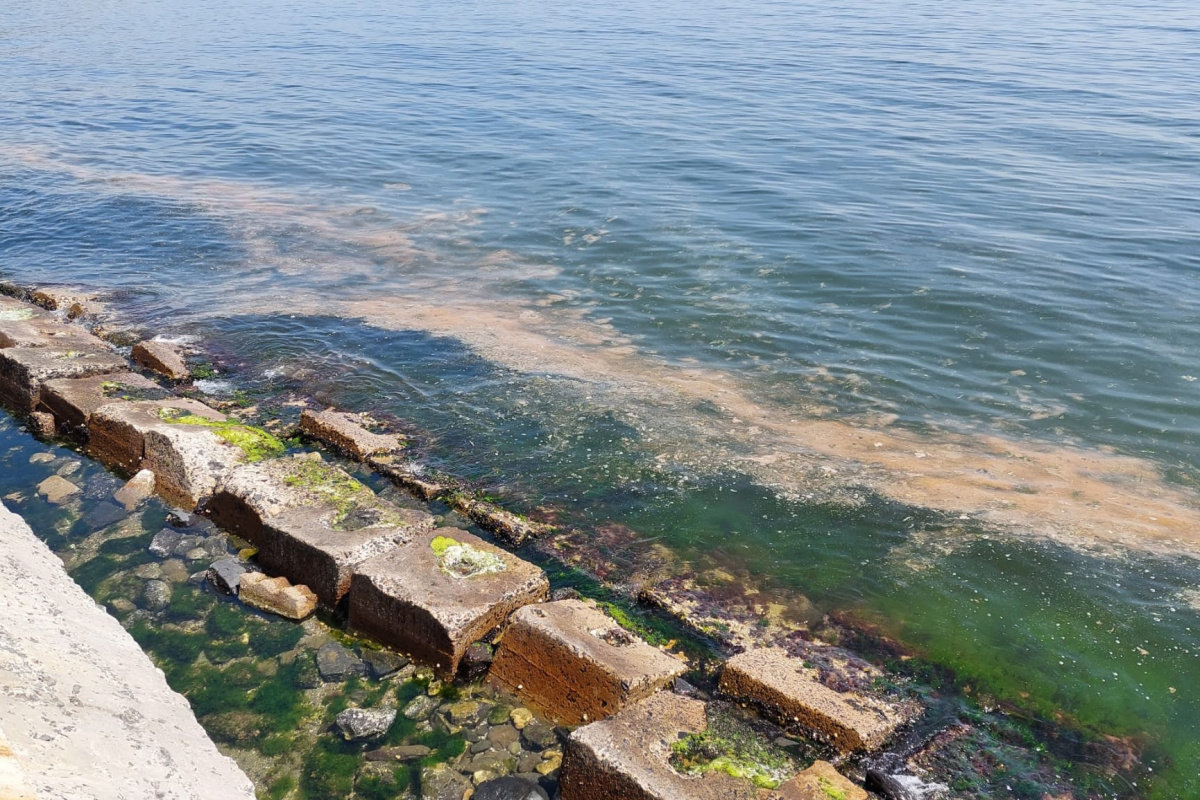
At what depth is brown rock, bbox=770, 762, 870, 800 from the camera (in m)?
4.73

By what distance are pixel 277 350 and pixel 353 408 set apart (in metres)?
2.00

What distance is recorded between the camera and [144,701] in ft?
16.8

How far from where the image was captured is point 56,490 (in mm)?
8164

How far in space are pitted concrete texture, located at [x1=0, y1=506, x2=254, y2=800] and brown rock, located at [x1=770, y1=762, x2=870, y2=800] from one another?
274cm

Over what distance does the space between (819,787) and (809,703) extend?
0.88 meters

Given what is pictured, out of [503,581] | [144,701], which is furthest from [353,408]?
[144,701]

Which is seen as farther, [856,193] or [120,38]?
[120,38]

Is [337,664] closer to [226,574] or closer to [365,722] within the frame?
[365,722]

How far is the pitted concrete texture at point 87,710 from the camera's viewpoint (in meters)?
4.04

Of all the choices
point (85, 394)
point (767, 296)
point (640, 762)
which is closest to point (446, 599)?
point (640, 762)

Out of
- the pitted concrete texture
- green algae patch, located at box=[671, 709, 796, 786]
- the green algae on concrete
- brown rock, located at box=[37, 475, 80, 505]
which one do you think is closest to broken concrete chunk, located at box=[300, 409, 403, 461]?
the green algae on concrete

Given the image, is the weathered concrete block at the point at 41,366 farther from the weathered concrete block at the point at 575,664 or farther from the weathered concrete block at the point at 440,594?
the weathered concrete block at the point at 575,664

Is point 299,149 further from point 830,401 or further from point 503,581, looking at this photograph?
point 503,581

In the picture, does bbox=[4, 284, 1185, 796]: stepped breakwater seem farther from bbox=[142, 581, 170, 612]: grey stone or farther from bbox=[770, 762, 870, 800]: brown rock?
bbox=[770, 762, 870, 800]: brown rock
